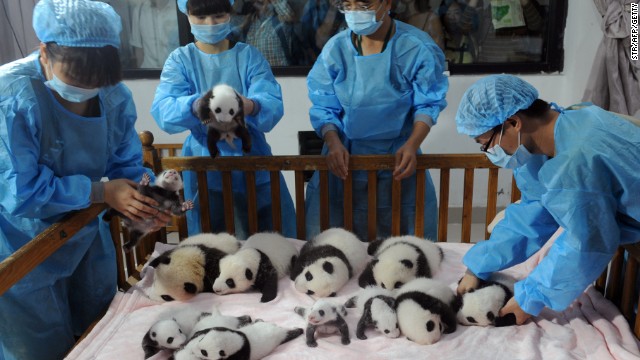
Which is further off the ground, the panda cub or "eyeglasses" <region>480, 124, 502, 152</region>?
"eyeglasses" <region>480, 124, 502, 152</region>

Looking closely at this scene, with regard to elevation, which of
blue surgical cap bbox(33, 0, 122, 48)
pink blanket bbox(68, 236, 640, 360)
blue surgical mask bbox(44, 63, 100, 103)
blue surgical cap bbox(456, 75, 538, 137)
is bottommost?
pink blanket bbox(68, 236, 640, 360)

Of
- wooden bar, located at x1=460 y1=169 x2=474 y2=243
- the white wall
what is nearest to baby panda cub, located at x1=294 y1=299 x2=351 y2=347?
wooden bar, located at x1=460 y1=169 x2=474 y2=243

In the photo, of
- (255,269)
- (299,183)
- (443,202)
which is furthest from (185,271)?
(443,202)

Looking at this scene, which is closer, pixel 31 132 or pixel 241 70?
pixel 31 132

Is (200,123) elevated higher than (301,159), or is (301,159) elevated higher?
(200,123)

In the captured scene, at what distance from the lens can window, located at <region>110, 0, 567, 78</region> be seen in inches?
137

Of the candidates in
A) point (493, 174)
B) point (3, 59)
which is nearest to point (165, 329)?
point (493, 174)

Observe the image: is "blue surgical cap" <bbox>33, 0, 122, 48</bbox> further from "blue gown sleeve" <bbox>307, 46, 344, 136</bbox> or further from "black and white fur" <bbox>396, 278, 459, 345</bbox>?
"black and white fur" <bbox>396, 278, 459, 345</bbox>

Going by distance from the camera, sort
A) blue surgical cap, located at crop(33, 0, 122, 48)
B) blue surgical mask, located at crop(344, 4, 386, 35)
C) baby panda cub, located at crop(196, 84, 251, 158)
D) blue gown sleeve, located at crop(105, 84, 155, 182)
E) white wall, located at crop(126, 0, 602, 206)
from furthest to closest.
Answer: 1. white wall, located at crop(126, 0, 602, 206)
2. blue surgical mask, located at crop(344, 4, 386, 35)
3. baby panda cub, located at crop(196, 84, 251, 158)
4. blue gown sleeve, located at crop(105, 84, 155, 182)
5. blue surgical cap, located at crop(33, 0, 122, 48)

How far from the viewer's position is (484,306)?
160 cm

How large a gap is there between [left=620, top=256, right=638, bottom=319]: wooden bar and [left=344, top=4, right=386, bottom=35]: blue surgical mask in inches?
47.7

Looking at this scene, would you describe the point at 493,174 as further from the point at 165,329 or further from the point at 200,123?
the point at 165,329

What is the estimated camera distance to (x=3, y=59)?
324 centimetres

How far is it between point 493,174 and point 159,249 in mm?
1434
